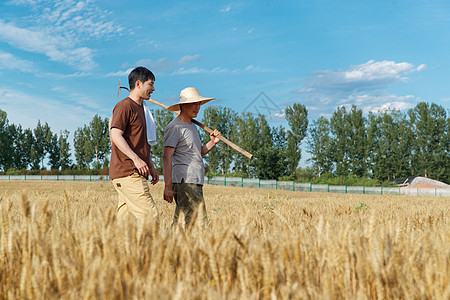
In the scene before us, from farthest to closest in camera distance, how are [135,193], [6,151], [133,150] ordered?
[6,151]
[133,150]
[135,193]

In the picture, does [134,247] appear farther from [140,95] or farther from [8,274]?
[140,95]

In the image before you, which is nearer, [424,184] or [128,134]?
[128,134]

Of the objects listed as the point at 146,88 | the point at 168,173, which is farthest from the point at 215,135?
the point at 146,88

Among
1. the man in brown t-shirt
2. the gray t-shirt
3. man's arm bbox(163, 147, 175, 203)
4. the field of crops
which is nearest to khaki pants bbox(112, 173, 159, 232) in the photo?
the man in brown t-shirt

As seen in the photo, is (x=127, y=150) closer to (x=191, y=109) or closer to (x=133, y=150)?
(x=133, y=150)

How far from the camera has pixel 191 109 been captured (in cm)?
479

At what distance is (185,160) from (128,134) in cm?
76

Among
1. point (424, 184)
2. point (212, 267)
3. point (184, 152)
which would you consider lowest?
point (424, 184)

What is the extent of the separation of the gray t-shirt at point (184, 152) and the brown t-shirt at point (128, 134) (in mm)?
306

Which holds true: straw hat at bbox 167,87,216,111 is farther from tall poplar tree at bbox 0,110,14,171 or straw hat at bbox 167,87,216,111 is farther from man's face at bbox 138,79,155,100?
tall poplar tree at bbox 0,110,14,171

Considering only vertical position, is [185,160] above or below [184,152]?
below

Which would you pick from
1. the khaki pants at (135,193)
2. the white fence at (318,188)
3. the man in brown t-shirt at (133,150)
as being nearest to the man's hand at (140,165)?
the man in brown t-shirt at (133,150)

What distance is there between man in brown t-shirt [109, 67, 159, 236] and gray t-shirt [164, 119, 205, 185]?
294 mm

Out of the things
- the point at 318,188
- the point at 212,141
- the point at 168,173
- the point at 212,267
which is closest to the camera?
the point at 212,267
